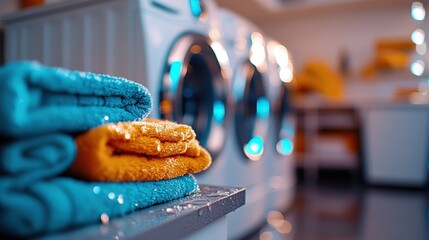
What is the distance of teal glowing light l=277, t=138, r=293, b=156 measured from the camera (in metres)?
1.84

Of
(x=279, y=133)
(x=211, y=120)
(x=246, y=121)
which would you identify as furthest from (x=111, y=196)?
(x=279, y=133)

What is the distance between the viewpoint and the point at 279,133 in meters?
1.81

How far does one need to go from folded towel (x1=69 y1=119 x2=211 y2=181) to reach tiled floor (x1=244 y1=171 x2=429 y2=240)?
1.03 m

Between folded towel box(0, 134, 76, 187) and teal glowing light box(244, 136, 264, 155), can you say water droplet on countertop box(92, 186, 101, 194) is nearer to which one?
folded towel box(0, 134, 76, 187)

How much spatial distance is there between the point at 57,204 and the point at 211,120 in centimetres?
88

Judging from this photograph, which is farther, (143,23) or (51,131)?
(143,23)

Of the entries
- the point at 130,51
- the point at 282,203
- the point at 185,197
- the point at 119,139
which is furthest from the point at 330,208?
the point at 119,139

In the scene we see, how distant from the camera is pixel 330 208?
1.92m

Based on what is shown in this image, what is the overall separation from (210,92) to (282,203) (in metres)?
0.99

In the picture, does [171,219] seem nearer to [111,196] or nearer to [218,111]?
[111,196]

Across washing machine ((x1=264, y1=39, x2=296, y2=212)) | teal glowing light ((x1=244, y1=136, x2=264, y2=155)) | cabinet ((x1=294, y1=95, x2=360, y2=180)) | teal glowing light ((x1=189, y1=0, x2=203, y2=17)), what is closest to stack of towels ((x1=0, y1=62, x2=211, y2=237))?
teal glowing light ((x1=189, y1=0, x2=203, y2=17))

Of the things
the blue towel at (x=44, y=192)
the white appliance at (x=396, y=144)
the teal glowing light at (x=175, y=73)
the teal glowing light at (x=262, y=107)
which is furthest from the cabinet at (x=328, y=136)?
the blue towel at (x=44, y=192)

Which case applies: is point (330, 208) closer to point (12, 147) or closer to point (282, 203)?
point (282, 203)

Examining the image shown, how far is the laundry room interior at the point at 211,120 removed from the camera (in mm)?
320
